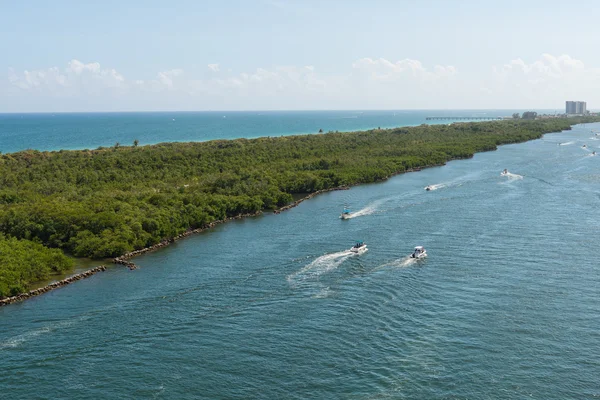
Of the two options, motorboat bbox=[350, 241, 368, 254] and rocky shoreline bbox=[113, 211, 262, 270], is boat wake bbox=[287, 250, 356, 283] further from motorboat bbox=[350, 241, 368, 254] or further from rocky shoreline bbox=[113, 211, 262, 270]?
rocky shoreline bbox=[113, 211, 262, 270]

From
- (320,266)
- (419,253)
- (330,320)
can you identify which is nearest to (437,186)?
(419,253)

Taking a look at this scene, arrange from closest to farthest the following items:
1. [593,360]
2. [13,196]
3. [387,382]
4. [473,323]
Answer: [387,382]
[593,360]
[473,323]
[13,196]

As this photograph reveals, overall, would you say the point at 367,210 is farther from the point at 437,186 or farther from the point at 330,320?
the point at 330,320

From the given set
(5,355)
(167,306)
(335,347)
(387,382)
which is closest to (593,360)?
(387,382)

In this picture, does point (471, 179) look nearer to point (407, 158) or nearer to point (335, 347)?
point (407, 158)

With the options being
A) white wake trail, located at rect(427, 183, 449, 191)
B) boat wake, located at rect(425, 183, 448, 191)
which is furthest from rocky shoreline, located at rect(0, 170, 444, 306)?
white wake trail, located at rect(427, 183, 449, 191)
